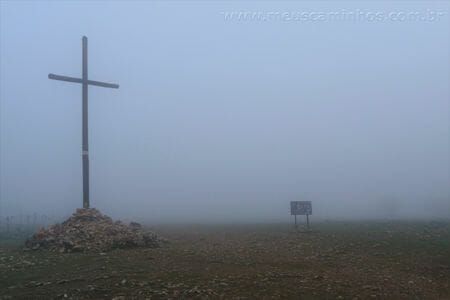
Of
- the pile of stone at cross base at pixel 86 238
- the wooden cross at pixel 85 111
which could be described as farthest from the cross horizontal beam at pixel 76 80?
the pile of stone at cross base at pixel 86 238

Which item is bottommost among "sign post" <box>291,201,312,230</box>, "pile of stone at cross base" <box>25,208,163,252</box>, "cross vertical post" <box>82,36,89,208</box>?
"pile of stone at cross base" <box>25,208,163,252</box>

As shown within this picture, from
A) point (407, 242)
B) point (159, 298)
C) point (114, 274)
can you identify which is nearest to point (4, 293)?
point (114, 274)

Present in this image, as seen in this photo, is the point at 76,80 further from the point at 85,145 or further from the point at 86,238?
the point at 86,238

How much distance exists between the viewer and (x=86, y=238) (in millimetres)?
19578

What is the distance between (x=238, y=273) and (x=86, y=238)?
1020 cm

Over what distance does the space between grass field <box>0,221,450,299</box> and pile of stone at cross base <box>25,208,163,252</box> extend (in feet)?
3.69

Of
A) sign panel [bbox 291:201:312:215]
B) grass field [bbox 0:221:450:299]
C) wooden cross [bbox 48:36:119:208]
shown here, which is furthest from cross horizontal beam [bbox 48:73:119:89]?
sign panel [bbox 291:201:312:215]

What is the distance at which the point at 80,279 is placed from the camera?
38.3 feet

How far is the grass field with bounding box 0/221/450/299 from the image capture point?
10.2 metres

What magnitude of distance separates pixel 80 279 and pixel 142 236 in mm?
9028

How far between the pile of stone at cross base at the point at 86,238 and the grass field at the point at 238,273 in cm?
113

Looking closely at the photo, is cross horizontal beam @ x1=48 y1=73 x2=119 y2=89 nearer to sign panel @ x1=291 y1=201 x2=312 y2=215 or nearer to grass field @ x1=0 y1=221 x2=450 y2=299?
grass field @ x1=0 y1=221 x2=450 y2=299

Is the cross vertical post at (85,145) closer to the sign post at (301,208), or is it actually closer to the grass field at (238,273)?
the grass field at (238,273)

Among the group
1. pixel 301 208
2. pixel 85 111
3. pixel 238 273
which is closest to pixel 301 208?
pixel 301 208
